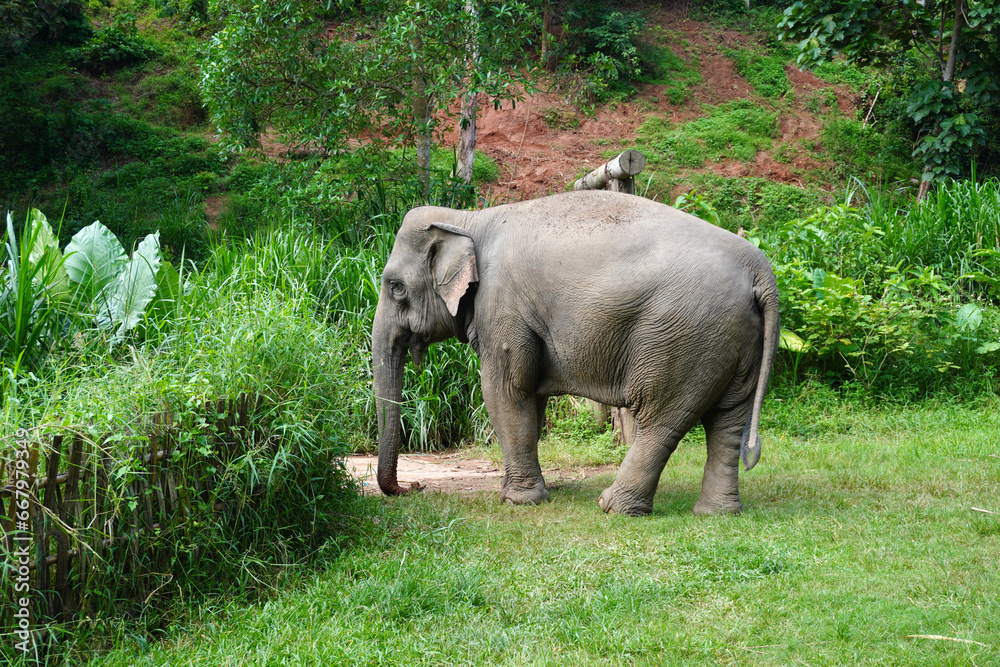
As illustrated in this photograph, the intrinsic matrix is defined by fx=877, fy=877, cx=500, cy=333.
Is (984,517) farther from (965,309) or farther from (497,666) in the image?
(965,309)

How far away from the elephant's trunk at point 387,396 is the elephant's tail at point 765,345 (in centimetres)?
231

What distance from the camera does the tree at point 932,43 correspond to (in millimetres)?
12727

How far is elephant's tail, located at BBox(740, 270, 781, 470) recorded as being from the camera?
509 cm

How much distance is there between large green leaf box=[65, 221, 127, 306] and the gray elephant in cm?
222

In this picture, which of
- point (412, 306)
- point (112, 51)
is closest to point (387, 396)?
point (412, 306)

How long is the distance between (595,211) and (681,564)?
2.27m

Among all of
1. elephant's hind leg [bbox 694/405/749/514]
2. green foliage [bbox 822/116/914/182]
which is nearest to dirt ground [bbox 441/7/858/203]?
green foliage [bbox 822/116/914/182]

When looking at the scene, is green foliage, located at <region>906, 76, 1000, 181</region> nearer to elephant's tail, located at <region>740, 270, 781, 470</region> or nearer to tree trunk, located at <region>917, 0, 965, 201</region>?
tree trunk, located at <region>917, 0, 965, 201</region>

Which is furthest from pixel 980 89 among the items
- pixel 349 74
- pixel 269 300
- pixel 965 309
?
pixel 269 300

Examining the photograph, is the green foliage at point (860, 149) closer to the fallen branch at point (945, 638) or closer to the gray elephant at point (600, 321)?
the gray elephant at point (600, 321)

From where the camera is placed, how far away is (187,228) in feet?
43.6

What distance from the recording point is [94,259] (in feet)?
22.1

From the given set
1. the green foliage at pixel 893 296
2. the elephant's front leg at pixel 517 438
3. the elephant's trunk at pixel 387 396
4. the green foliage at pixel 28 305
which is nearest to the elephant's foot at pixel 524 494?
the elephant's front leg at pixel 517 438

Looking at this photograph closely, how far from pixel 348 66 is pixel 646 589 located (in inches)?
322
